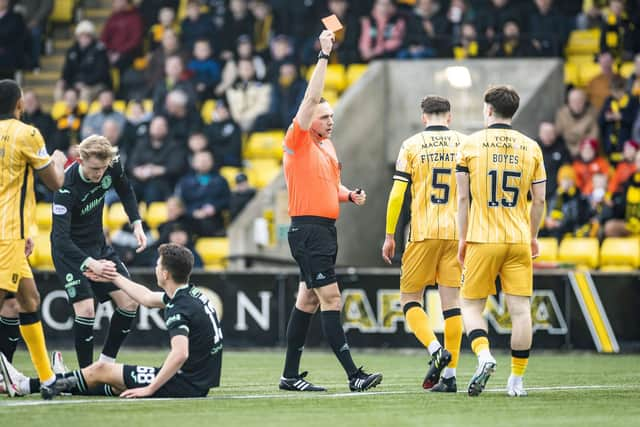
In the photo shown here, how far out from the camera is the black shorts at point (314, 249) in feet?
32.8

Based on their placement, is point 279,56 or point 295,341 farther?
point 279,56

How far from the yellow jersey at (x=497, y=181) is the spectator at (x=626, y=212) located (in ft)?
24.5

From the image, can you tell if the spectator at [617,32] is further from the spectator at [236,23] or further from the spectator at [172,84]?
the spectator at [172,84]

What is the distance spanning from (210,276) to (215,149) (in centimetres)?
402

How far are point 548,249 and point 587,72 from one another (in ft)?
11.5

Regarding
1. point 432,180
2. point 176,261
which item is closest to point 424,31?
point 432,180

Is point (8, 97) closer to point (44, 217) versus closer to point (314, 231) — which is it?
point (314, 231)

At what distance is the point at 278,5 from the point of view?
2173 cm

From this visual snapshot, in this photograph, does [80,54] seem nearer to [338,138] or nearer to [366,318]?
[338,138]

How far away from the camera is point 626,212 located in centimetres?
1697

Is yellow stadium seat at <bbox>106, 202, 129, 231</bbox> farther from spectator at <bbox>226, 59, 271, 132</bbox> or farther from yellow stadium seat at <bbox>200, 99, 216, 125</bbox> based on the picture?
spectator at <bbox>226, 59, 271, 132</bbox>

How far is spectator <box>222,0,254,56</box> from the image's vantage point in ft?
69.9

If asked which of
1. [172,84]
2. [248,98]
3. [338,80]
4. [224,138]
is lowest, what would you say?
[224,138]

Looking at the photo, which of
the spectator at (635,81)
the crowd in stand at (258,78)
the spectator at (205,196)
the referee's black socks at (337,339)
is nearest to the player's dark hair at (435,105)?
the referee's black socks at (337,339)
